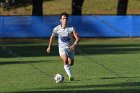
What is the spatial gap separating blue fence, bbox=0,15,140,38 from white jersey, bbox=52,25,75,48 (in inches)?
1187

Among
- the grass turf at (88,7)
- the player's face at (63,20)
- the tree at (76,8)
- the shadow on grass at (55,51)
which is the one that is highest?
the player's face at (63,20)

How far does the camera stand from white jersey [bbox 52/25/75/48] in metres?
21.1

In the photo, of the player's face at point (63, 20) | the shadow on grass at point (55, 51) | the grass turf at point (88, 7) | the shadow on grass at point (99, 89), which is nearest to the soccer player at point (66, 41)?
the player's face at point (63, 20)

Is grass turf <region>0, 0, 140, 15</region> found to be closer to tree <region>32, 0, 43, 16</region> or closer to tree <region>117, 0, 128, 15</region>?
tree <region>32, 0, 43, 16</region>

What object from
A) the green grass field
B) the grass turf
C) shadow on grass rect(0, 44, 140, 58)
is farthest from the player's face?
the grass turf

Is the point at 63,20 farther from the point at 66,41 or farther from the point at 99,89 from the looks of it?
the point at 99,89

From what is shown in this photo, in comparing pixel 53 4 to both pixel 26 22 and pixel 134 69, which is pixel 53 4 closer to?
pixel 26 22

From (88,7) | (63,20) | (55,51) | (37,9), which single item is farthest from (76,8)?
(63,20)

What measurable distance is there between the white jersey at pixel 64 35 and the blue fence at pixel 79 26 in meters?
30.2

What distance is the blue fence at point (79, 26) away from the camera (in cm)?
5141

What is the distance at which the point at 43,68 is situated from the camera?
2566cm

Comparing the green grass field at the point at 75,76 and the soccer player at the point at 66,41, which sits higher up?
the soccer player at the point at 66,41

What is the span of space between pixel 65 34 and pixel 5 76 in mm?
2745

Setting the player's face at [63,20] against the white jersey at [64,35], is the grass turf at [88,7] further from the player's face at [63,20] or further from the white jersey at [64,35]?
the player's face at [63,20]
